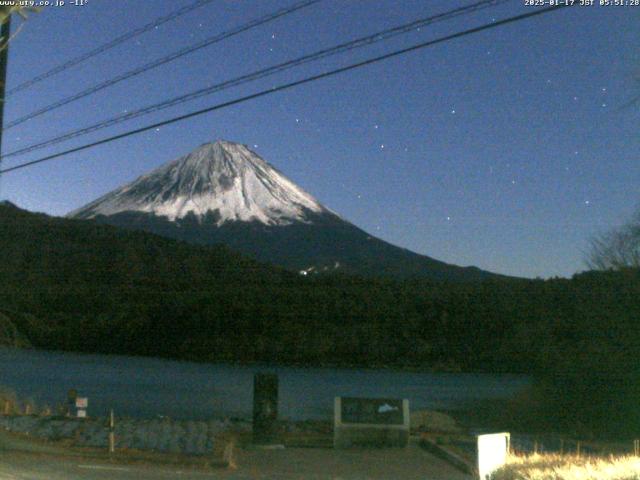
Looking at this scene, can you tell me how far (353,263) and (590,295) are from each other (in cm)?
4233

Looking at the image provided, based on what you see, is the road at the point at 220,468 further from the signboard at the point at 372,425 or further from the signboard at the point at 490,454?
the signboard at the point at 490,454

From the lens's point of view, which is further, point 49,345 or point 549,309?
point 49,345

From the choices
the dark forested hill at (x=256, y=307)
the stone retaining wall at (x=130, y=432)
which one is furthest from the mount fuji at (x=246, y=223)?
the stone retaining wall at (x=130, y=432)

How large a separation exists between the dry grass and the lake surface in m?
17.5

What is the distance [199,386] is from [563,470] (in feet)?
96.1

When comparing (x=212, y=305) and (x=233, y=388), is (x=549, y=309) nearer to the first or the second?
(x=233, y=388)

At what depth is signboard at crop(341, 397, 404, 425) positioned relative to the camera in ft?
58.3

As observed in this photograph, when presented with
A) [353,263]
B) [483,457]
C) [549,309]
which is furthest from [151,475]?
[353,263]

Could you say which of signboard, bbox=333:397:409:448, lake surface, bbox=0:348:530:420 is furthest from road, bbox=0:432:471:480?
lake surface, bbox=0:348:530:420

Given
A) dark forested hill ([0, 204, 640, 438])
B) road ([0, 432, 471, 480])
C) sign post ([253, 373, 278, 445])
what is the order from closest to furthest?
road ([0, 432, 471, 480]), sign post ([253, 373, 278, 445]), dark forested hill ([0, 204, 640, 438])

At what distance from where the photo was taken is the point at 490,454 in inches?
418

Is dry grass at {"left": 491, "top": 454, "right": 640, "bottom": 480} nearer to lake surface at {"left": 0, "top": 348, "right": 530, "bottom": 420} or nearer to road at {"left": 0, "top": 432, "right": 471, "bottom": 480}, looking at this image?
road at {"left": 0, "top": 432, "right": 471, "bottom": 480}

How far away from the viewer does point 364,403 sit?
17969 millimetres

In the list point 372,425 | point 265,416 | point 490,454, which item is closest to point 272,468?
point 265,416
